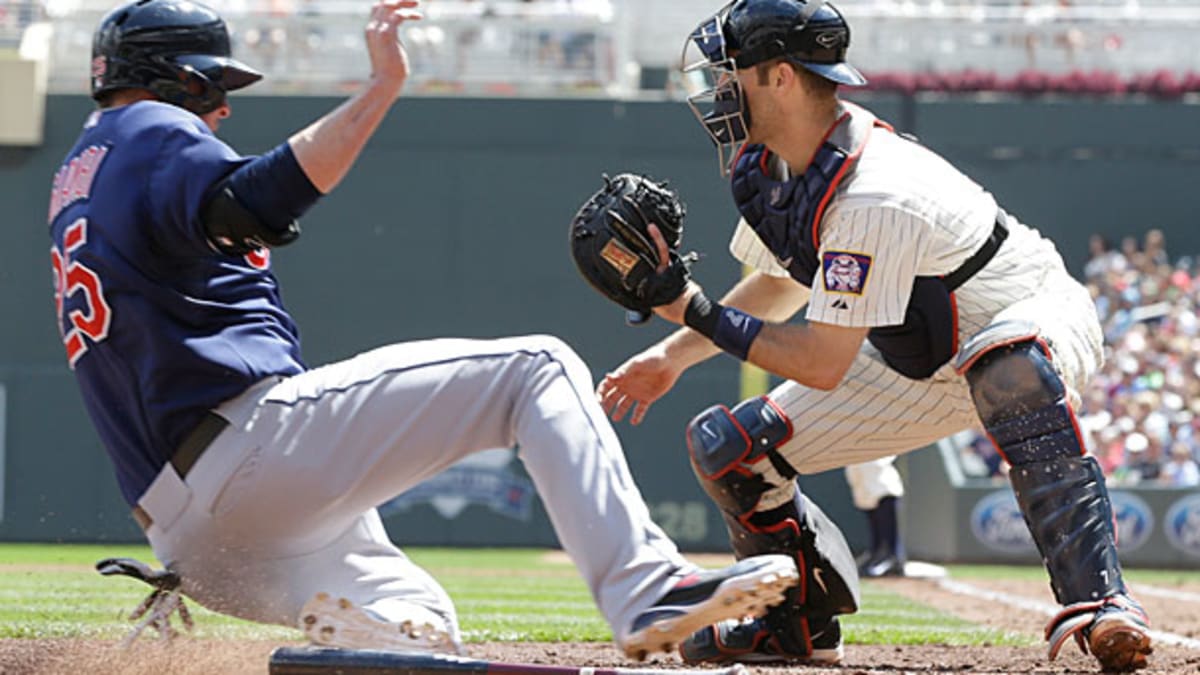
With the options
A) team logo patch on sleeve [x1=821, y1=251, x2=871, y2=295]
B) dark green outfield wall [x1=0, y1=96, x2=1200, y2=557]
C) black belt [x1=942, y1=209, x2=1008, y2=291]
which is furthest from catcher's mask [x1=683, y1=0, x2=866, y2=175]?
dark green outfield wall [x1=0, y1=96, x2=1200, y2=557]

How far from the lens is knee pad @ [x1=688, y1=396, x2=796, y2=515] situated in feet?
15.8

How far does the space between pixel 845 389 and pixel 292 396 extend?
7.26 ft

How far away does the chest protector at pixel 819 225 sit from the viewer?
4.45m

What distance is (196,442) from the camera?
328 cm

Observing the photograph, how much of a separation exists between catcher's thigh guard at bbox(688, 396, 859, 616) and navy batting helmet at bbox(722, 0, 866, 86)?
1.09m

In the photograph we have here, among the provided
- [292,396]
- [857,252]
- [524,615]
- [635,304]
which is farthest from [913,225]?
[524,615]

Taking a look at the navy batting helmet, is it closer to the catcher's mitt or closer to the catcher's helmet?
the catcher's mitt

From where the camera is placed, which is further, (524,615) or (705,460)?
(524,615)

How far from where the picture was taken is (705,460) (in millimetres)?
4820

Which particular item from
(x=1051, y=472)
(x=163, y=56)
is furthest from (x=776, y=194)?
(x=163, y=56)

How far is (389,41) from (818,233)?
64.5 inches

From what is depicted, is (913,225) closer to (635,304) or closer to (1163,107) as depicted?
(635,304)

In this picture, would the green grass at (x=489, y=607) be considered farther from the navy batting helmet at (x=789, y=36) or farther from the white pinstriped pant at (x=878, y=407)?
the navy batting helmet at (x=789, y=36)

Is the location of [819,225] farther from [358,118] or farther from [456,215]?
[456,215]
